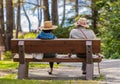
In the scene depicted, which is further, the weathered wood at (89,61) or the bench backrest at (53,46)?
the bench backrest at (53,46)

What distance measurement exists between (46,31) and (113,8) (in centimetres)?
1238

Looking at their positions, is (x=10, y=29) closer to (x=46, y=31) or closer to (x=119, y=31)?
(x=119, y=31)

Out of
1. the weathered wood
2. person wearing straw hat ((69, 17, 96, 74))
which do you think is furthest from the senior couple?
the weathered wood

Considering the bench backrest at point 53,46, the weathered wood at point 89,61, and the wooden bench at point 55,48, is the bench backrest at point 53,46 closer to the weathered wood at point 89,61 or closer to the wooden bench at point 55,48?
the wooden bench at point 55,48

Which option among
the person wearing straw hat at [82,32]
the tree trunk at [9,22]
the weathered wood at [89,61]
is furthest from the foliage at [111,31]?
the weathered wood at [89,61]

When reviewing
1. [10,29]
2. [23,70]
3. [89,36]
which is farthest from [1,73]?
[10,29]

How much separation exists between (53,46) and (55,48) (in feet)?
0.23

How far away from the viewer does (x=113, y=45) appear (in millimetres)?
21188

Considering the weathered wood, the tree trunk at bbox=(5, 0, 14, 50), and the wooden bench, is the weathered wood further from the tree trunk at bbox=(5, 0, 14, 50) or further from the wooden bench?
the tree trunk at bbox=(5, 0, 14, 50)

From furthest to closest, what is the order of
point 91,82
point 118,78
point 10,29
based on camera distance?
point 10,29, point 118,78, point 91,82

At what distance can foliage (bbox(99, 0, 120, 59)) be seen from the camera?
2094 centimetres

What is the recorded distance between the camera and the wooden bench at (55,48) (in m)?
10.7

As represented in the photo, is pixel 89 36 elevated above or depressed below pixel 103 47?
above

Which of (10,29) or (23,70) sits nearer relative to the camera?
(23,70)
